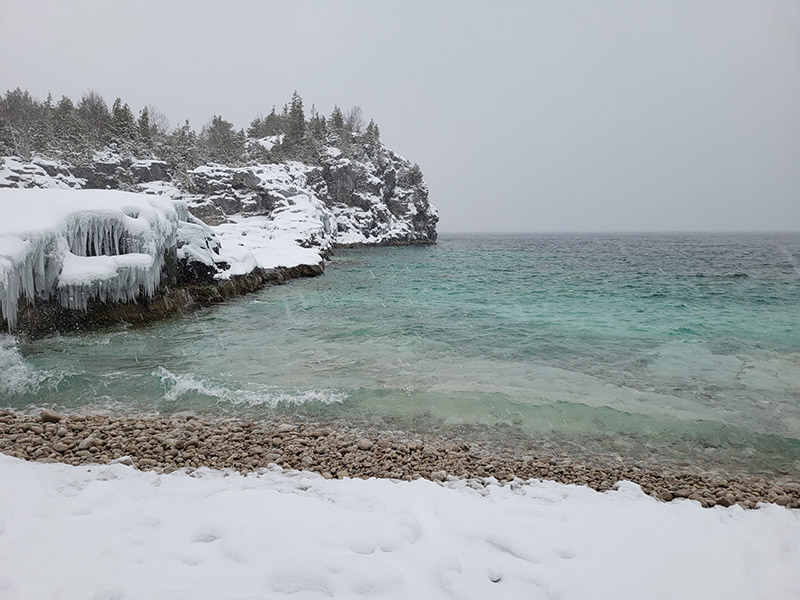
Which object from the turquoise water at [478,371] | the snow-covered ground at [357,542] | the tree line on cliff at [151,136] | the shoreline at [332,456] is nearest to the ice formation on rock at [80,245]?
the turquoise water at [478,371]

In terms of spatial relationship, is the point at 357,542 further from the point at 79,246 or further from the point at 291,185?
the point at 291,185

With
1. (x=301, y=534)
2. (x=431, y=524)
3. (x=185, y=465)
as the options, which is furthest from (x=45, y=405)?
(x=431, y=524)

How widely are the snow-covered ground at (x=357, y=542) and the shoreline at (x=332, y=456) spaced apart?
52cm

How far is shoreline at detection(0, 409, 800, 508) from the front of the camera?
504 cm

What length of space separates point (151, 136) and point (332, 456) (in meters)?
74.6

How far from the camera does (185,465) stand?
200 inches

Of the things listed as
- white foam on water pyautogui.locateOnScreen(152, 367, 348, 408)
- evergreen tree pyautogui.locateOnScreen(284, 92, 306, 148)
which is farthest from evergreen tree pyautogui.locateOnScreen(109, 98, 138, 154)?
white foam on water pyautogui.locateOnScreen(152, 367, 348, 408)

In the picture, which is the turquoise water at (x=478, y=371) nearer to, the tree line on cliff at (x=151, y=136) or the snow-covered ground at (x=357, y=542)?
the snow-covered ground at (x=357, y=542)

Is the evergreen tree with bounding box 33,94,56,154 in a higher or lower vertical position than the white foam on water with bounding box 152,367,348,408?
higher

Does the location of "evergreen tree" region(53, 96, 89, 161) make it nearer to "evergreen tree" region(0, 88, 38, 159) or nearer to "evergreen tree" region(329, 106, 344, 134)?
"evergreen tree" region(0, 88, 38, 159)

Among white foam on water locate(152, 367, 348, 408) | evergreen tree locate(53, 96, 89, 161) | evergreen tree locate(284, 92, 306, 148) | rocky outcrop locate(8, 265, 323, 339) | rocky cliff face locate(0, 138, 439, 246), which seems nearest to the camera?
white foam on water locate(152, 367, 348, 408)

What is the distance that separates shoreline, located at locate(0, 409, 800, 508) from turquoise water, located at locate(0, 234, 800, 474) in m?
0.75

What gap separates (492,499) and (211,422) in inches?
192

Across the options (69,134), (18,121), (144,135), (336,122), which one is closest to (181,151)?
(144,135)
